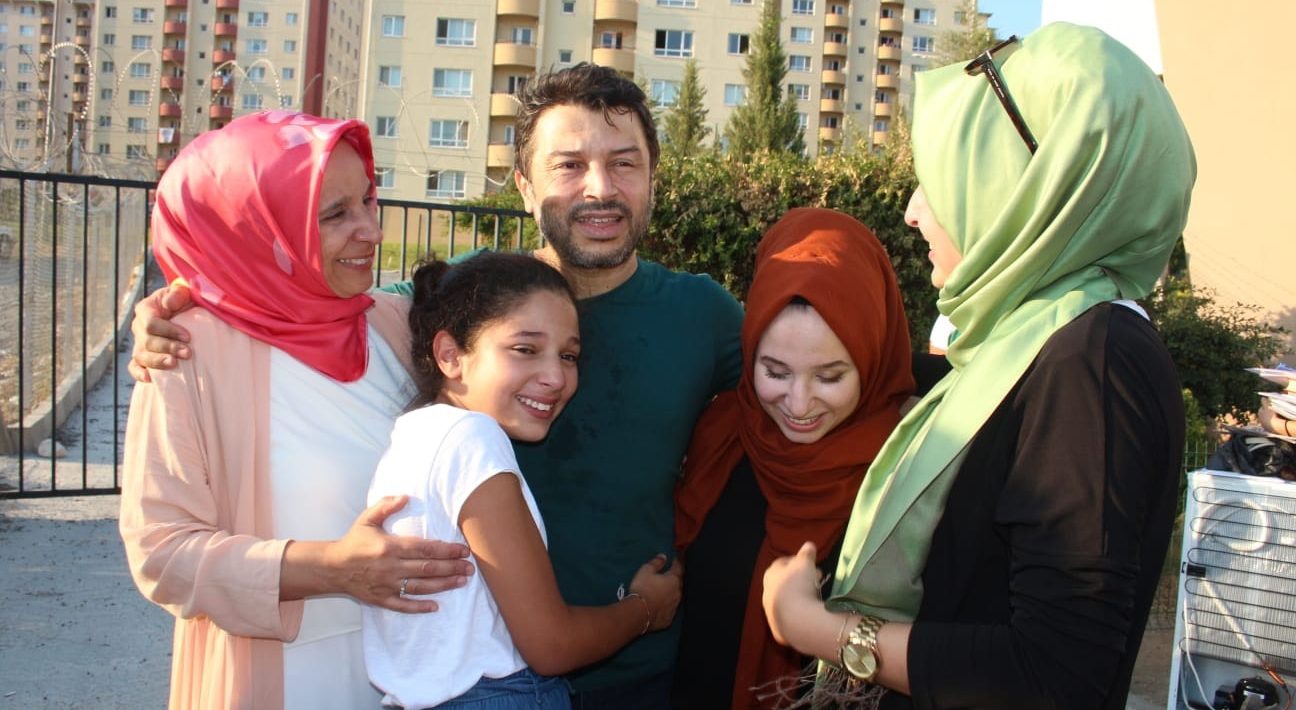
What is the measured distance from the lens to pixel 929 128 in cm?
174

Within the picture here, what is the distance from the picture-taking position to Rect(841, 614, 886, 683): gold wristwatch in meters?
1.58

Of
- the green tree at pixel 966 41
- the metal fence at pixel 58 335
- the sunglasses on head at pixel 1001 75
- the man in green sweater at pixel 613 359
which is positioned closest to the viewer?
the sunglasses on head at pixel 1001 75

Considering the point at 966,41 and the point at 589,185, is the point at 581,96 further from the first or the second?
the point at 966,41

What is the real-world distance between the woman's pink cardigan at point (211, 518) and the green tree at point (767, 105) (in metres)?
34.1

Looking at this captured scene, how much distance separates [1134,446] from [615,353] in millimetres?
1345

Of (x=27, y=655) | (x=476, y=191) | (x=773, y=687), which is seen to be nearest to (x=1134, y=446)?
(x=773, y=687)

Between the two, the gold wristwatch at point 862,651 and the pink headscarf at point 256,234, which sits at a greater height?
the pink headscarf at point 256,234

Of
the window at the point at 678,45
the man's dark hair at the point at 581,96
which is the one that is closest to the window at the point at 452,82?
the window at the point at 678,45

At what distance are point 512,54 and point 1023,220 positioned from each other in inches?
1796

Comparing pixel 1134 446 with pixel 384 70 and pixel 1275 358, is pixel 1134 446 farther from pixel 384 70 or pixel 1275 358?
pixel 384 70

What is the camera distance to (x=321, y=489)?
80.2 inches

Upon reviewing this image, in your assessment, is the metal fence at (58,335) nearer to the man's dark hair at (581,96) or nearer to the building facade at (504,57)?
the man's dark hair at (581,96)

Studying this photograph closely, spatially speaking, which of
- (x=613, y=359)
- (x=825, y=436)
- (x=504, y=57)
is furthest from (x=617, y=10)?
(x=825, y=436)

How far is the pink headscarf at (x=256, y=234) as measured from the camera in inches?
81.7
